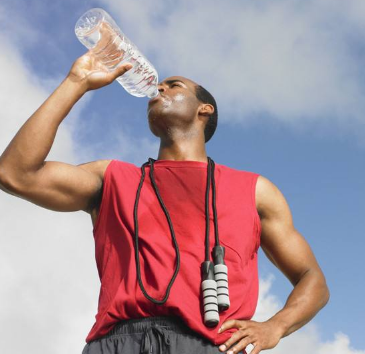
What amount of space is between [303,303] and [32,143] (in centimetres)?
221

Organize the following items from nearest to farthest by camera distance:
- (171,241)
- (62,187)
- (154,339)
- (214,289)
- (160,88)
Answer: (154,339)
(214,289)
(171,241)
(62,187)
(160,88)

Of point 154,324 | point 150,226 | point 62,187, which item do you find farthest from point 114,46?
point 154,324

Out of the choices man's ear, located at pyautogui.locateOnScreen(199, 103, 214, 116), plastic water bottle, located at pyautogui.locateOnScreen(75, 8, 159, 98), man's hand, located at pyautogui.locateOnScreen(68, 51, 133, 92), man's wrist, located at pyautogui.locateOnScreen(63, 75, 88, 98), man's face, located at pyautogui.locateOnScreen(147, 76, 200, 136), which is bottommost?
man's wrist, located at pyautogui.locateOnScreen(63, 75, 88, 98)

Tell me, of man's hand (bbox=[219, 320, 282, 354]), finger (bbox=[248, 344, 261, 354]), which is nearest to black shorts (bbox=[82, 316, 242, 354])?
man's hand (bbox=[219, 320, 282, 354])

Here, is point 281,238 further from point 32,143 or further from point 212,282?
point 32,143

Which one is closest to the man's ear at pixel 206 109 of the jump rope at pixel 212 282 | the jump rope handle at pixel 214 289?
the jump rope at pixel 212 282

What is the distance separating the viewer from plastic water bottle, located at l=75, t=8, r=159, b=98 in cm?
559

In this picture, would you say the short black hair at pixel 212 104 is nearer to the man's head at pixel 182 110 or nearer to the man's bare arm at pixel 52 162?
the man's head at pixel 182 110

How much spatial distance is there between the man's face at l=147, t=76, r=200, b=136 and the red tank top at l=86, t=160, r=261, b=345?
661mm

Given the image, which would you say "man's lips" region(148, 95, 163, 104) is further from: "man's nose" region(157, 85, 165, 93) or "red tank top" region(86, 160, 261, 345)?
"red tank top" region(86, 160, 261, 345)

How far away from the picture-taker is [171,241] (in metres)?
4.25

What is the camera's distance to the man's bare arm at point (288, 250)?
4.59 m

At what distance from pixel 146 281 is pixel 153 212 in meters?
0.60

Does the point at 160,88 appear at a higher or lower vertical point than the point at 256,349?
higher
